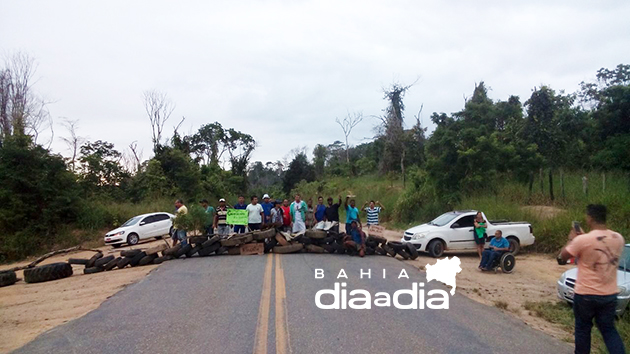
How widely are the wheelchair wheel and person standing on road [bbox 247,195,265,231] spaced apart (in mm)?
7792

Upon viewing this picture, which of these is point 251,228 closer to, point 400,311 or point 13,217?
point 400,311

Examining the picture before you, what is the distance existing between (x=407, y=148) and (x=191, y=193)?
21297 millimetres

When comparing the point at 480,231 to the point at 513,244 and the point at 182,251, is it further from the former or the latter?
the point at 182,251

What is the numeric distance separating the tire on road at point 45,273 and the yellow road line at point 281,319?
6.78m

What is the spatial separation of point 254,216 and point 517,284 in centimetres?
868

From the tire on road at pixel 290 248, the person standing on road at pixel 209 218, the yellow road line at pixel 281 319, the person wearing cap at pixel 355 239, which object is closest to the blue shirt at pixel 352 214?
the person wearing cap at pixel 355 239

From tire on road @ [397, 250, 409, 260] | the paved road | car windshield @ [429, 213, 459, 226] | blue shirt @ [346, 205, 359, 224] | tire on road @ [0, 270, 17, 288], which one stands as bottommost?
tire on road @ [0, 270, 17, 288]

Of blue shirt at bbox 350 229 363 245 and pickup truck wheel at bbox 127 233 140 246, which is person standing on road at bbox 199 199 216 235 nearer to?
blue shirt at bbox 350 229 363 245

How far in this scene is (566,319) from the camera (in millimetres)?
8273

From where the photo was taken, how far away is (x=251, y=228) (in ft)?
56.5

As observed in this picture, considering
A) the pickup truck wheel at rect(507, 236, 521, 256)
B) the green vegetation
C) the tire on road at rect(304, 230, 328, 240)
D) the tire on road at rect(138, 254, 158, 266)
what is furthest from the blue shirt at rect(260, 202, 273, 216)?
the green vegetation

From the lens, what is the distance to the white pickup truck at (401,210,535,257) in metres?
17.0

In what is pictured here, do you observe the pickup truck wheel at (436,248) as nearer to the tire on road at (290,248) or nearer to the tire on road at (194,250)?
the tire on road at (290,248)

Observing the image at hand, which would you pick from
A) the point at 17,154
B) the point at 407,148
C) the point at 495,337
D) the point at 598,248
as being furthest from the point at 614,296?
the point at 407,148
